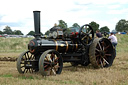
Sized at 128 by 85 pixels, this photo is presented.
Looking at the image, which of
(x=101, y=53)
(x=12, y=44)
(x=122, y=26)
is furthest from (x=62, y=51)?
(x=122, y=26)

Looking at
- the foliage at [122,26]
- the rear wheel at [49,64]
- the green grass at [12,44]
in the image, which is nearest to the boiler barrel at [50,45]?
the rear wheel at [49,64]

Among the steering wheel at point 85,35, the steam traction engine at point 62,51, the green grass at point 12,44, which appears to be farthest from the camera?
the green grass at point 12,44

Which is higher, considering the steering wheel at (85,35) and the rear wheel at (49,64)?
the steering wheel at (85,35)

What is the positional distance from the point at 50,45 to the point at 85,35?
1.88 m

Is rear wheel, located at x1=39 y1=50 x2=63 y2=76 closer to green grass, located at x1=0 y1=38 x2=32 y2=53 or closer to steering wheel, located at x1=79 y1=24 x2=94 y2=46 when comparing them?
steering wheel, located at x1=79 y1=24 x2=94 y2=46

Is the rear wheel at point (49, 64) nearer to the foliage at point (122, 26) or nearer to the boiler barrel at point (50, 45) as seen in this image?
the boiler barrel at point (50, 45)

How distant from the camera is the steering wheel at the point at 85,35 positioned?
880cm

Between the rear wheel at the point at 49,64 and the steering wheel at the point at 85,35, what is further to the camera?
the steering wheel at the point at 85,35

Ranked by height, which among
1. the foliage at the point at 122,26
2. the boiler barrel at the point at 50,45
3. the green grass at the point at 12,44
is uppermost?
the foliage at the point at 122,26

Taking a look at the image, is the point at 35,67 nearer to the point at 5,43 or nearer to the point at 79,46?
the point at 79,46

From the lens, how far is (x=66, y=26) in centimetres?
924

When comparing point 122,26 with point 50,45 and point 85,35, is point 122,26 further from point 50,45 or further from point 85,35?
point 50,45

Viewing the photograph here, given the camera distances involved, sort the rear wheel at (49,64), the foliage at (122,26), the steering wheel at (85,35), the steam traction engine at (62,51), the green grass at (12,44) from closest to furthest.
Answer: the rear wheel at (49,64) → the steam traction engine at (62,51) → the steering wheel at (85,35) → the green grass at (12,44) → the foliage at (122,26)

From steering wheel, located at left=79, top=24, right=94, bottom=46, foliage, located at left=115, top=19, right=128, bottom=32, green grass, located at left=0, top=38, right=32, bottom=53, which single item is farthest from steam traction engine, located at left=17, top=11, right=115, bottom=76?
foliage, located at left=115, top=19, right=128, bottom=32
